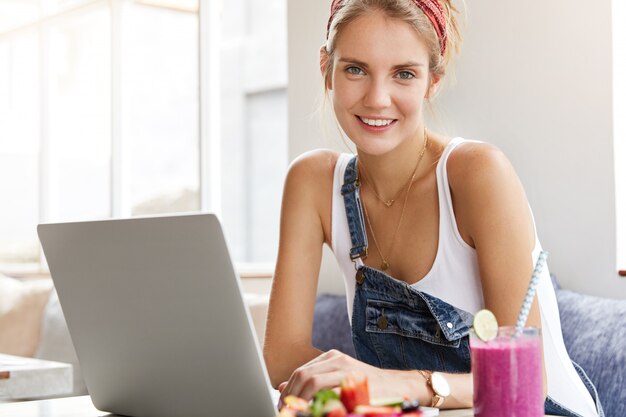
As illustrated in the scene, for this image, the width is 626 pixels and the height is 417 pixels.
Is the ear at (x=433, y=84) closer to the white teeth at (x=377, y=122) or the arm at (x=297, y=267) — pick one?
the white teeth at (x=377, y=122)

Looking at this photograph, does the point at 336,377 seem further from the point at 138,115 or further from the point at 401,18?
the point at 138,115

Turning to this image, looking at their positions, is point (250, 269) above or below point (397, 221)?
below

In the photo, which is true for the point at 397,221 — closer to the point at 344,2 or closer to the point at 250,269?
the point at 344,2

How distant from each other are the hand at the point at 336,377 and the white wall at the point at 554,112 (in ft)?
4.09

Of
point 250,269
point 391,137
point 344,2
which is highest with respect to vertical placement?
point 344,2

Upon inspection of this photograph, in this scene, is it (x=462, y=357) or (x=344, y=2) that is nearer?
(x=462, y=357)

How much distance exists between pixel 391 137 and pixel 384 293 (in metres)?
0.30

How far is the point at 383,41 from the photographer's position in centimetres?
170

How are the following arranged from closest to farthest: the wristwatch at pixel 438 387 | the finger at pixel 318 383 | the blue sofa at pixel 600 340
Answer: the finger at pixel 318 383
the wristwatch at pixel 438 387
the blue sofa at pixel 600 340

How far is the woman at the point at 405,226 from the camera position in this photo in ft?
5.36

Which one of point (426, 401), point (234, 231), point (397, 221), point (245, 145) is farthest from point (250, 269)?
point (426, 401)

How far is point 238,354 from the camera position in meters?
1.15

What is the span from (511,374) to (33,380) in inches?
64.2

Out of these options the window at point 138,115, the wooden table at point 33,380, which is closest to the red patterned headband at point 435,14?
the wooden table at point 33,380
